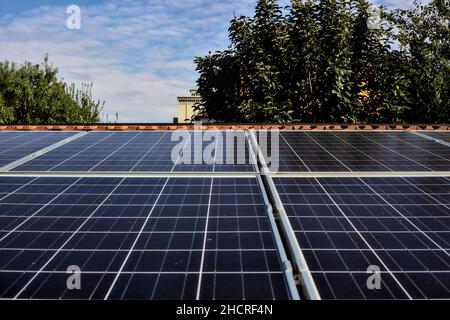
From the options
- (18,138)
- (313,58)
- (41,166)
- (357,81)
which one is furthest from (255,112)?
(41,166)

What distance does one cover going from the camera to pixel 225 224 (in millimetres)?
6301

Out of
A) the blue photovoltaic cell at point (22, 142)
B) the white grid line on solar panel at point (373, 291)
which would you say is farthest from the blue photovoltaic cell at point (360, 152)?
the blue photovoltaic cell at point (22, 142)

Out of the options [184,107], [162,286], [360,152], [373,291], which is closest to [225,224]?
[162,286]

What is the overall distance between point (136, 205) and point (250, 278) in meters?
3.10

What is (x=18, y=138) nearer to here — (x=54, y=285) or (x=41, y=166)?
(x=41, y=166)

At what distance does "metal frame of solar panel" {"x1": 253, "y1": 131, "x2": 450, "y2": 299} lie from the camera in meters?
4.80

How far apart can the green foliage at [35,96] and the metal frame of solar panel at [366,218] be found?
158 ft

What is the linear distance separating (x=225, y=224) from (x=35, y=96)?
53.1 metres

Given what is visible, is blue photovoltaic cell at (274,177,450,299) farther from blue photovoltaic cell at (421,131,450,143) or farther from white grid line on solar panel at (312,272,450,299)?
blue photovoltaic cell at (421,131,450,143)

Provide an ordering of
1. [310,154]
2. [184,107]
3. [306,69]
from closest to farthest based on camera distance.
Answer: [310,154] → [306,69] → [184,107]

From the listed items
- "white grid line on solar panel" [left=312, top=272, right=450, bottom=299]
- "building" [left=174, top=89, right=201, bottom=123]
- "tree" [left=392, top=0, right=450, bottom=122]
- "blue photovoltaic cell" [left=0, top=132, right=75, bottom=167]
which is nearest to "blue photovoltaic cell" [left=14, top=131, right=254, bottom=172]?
"blue photovoltaic cell" [left=0, top=132, right=75, bottom=167]

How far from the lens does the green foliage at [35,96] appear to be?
49594 mm

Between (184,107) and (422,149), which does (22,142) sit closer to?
(422,149)

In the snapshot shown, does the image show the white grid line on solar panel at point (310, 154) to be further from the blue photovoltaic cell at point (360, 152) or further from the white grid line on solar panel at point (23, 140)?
the white grid line on solar panel at point (23, 140)
